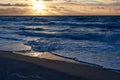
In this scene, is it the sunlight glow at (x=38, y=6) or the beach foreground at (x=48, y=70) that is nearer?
the beach foreground at (x=48, y=70)

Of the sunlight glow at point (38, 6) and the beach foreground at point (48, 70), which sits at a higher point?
the sunlight glow at point (38, 6)

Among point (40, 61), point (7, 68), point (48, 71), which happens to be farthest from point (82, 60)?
point (7, 68)

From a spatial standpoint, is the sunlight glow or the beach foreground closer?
the beach foreground

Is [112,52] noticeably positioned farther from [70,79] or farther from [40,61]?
[70,79]

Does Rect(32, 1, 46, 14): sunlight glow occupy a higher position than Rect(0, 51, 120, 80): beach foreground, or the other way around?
Rect(32, 1, 46, 14): sunlight glow

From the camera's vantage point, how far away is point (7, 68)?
9.30 m

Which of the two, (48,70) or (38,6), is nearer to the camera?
(48,70)

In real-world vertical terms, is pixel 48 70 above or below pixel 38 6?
below

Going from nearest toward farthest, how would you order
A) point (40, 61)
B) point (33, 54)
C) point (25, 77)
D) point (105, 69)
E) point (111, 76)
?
point (25, 77), point (111, 76), point (105, 69), point (40, 61), point (33, 54)

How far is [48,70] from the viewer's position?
30.8 feet

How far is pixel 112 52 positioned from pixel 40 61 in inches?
136

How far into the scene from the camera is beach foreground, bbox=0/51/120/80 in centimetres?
854

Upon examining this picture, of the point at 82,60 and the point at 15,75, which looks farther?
the point at 82,60

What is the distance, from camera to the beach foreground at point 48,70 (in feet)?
28.0
